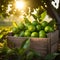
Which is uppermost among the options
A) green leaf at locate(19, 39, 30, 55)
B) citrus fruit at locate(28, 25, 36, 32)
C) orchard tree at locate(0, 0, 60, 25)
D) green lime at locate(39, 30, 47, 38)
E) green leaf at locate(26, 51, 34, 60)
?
orchard tree at locate(0, 0, 60, 25)

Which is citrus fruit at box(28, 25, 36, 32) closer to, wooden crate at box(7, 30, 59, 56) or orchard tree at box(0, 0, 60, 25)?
wooden crate at box(7, 30, 59, 56)

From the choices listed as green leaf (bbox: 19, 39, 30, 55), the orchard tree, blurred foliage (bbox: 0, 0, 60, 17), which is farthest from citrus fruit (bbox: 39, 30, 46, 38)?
blurred foliage (bbox: 0, 0, 60, 17)

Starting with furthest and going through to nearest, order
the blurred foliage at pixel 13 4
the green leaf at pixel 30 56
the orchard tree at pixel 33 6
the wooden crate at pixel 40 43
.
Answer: the blurred foliage at pixel 13 4 < the orchard tree at pixel 33 6 < the wooden crate at pixel 40 43 < the green leaf at pixel 30 56

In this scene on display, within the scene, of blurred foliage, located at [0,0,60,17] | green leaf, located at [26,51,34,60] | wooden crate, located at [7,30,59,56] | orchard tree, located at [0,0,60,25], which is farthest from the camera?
blurred foliage, located at [0,0,60,17]

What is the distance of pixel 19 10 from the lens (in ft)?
11.1

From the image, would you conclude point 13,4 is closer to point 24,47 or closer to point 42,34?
point 42,34

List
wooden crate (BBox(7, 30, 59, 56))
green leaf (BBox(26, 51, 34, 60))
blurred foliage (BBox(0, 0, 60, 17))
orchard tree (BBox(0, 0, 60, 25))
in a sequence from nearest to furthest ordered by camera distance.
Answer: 1. green leaf (BBox(26, 51, 34, 60))
2. wooden crate (BBox(7, 30, 59, 56))
3. orchard tree (BBox(0, 0, 60, 25))
4. blurred foliage (BBox(0, 0, 60, 17))

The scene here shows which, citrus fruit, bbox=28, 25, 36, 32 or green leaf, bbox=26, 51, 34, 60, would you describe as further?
citrus fruit, bbox=28, 25, 36, 32

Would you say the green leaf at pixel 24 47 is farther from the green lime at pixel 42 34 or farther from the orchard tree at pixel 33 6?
the orchard tree at pixel 33 6

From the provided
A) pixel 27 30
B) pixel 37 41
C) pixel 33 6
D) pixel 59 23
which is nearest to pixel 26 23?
pixel 27 30

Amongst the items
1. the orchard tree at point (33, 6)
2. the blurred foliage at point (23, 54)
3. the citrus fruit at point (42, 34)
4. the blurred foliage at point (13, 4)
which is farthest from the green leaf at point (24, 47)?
the blurred foliage at point (13, 4)

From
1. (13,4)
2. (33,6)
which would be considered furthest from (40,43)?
(13,4)

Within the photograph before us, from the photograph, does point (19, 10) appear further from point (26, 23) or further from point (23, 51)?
point (23, 51)

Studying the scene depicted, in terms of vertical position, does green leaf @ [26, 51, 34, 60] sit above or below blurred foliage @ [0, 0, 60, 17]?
below
